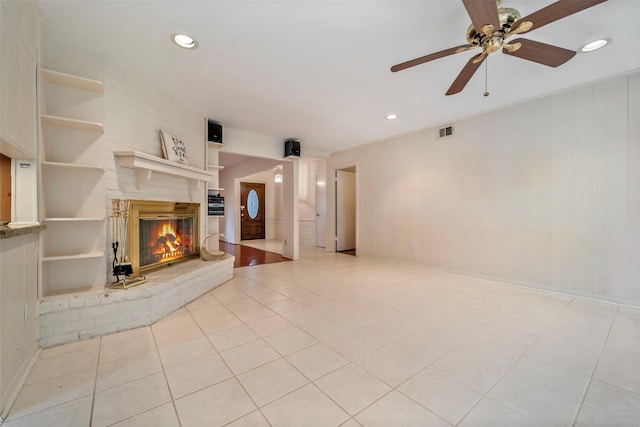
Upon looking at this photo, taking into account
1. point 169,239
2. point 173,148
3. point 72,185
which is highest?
point 173,148

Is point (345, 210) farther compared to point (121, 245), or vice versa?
point (345, 210)

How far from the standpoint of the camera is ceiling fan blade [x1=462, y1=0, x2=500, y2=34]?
4.74 ft

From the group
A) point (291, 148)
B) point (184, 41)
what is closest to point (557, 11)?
point (184, 41)

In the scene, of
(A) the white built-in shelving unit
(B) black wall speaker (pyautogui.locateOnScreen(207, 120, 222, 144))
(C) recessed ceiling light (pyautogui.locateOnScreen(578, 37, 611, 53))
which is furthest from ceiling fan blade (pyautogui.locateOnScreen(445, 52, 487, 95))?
(B) black wall speaker (pyautogui.locateOnScreen(207, 120, 222, 144))

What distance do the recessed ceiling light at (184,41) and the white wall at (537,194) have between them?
3981 millimetres

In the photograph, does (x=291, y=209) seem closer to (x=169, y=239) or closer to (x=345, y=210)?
(x=345, y=210)

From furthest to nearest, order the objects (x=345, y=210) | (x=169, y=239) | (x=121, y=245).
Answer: (x=345, y=210)
(x=169, y=239)
(x=121, y=245)

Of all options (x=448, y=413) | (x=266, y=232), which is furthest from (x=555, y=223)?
(x=266, y=232)

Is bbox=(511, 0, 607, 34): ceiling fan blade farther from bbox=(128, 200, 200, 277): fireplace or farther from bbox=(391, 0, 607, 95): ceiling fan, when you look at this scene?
bbox=(128, 200, 200, 277): fireplace

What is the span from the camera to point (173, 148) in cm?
328

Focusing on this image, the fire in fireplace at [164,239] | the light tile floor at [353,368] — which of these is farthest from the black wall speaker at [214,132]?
the light tile floor at [353,368]

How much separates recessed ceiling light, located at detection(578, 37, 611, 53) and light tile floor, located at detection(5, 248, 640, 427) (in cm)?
265

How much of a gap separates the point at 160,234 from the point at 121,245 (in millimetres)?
590

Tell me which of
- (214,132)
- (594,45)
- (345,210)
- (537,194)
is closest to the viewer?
(594,45)
